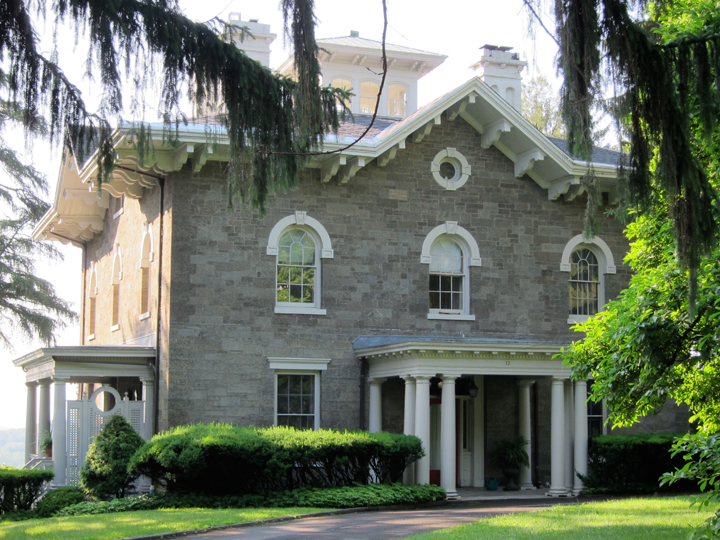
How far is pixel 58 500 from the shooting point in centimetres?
1708

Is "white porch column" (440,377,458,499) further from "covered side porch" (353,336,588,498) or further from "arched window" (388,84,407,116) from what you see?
"arched window" (388,84,407,116)

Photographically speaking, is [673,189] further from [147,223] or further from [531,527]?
[147,223]

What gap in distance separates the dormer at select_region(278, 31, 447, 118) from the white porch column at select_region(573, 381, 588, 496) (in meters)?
11.3

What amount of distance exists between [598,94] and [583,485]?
492 inches

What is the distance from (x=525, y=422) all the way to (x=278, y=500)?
265 inches

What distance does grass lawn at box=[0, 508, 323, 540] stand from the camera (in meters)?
12.2

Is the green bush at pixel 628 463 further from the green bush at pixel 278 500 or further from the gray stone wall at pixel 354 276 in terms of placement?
the green bush at pixel 278 500

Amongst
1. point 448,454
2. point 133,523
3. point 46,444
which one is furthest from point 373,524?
point 46,444

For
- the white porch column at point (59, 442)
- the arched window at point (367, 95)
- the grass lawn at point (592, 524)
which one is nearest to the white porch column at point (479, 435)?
the grass lawn at point (592, 524)

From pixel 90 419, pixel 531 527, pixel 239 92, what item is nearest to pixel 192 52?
pixel 239 92

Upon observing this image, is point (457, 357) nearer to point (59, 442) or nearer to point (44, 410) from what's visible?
point (59, 442)

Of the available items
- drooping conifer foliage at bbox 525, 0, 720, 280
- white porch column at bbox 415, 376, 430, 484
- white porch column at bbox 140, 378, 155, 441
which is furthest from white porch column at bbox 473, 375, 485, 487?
drooping conifer foliage at bbox 525, 0, 720, 280

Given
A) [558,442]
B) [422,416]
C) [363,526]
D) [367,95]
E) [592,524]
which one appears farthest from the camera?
[367,95]

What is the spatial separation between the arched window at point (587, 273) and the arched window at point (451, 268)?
2.48 metres
